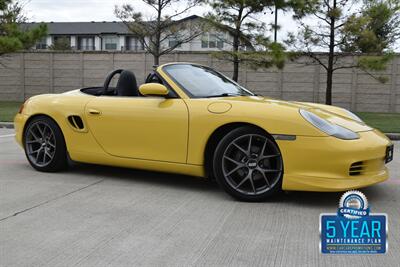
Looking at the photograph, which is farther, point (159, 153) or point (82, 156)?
point (82, 156)

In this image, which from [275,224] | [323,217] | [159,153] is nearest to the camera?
[323,217]

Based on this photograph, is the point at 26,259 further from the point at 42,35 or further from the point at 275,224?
the point at 42,35

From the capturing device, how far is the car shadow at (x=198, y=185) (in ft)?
15.0

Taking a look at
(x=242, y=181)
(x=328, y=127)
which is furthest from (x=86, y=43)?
(x=328, y=127)

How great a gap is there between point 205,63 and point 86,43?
51939mm

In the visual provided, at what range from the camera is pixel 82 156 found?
5.63 m

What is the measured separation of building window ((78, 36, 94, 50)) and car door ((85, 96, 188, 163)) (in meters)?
69.1

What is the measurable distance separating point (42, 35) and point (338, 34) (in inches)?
530

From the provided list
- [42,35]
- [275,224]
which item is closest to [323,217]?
[275,224]

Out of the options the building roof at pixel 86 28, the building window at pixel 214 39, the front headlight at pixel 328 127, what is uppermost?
the building roof at pixel 86 28

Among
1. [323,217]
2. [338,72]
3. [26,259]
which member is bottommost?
[26,259]

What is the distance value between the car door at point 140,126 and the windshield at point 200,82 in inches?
10.1

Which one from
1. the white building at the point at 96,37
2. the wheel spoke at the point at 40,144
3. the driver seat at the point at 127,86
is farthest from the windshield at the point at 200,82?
the white building at the point at 96,37

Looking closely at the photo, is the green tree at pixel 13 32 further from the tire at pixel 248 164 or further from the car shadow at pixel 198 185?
the tire at pixel 248 164
